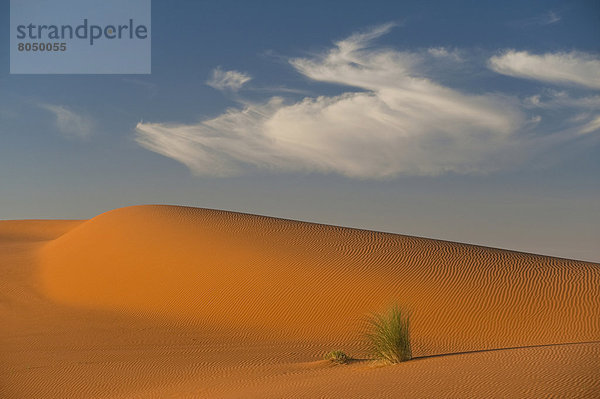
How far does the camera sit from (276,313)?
57.9 ft

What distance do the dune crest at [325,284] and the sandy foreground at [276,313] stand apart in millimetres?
70

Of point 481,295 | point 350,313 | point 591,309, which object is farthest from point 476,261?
point 350,313

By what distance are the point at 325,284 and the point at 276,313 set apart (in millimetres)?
2452

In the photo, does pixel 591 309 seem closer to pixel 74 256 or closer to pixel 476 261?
pixel 476 261

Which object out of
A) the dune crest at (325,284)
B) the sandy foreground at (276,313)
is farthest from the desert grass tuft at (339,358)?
the dune crest at (325,284)

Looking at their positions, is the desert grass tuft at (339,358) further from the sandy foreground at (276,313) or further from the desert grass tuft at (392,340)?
the desert grass tuft at (392,340)

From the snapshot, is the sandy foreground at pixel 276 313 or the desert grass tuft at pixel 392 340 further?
the desert grass tuft at pixel 392 340

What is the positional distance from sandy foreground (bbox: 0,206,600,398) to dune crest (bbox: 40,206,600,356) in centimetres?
7

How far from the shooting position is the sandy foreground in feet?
29.1

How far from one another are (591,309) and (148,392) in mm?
13820

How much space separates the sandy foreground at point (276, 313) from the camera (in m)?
8.88

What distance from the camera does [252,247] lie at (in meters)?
23.4

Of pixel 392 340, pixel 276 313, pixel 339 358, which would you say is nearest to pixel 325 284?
pixel 276 313

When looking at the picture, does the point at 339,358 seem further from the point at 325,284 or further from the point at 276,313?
the point at 325,284
